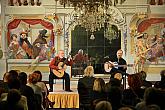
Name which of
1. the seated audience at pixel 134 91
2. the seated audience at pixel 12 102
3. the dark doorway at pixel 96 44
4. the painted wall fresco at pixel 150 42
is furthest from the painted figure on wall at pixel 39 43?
the seated audience at pixel 12 102

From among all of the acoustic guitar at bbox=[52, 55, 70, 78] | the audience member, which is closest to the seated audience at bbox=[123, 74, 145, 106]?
the audience member

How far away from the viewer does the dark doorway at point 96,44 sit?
1596 centimetres

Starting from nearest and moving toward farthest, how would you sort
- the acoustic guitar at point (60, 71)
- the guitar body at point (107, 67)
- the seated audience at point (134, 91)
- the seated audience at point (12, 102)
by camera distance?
the seated audience at point (12, 102), the seated audience at point (134, 91), the acoustic guitar at point (60, 71), the guitar body at point (107, 67)

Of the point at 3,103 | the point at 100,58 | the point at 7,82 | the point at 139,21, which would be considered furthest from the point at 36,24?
the point at 3,103

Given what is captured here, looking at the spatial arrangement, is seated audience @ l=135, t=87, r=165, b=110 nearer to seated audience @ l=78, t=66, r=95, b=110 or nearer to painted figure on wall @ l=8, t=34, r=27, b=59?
seated audience @ l=78, t=66, r=95, b=110

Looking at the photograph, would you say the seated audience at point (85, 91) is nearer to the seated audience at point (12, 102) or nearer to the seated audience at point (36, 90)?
the seated audience at point (36, 90)

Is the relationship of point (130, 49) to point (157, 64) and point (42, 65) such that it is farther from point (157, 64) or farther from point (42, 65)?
point (42, 65)

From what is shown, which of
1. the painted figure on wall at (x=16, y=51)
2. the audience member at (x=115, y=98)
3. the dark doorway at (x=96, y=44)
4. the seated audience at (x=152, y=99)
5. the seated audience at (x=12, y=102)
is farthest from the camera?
the dark doorway at (x=96, y=44)

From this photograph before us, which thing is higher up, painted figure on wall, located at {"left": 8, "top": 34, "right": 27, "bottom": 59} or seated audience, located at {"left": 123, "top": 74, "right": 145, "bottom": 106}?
painted figure on wall, located at {"left": 8, "top": 34, "right": 27, "bottom": 59}

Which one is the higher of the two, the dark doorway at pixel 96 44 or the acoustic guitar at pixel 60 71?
the dark doorway at pixel 96 44

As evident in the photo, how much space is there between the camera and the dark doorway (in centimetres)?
1596

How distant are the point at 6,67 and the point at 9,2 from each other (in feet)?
8.29

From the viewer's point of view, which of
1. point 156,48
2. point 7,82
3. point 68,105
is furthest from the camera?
point 156,48

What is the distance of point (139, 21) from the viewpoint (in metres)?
15.9
